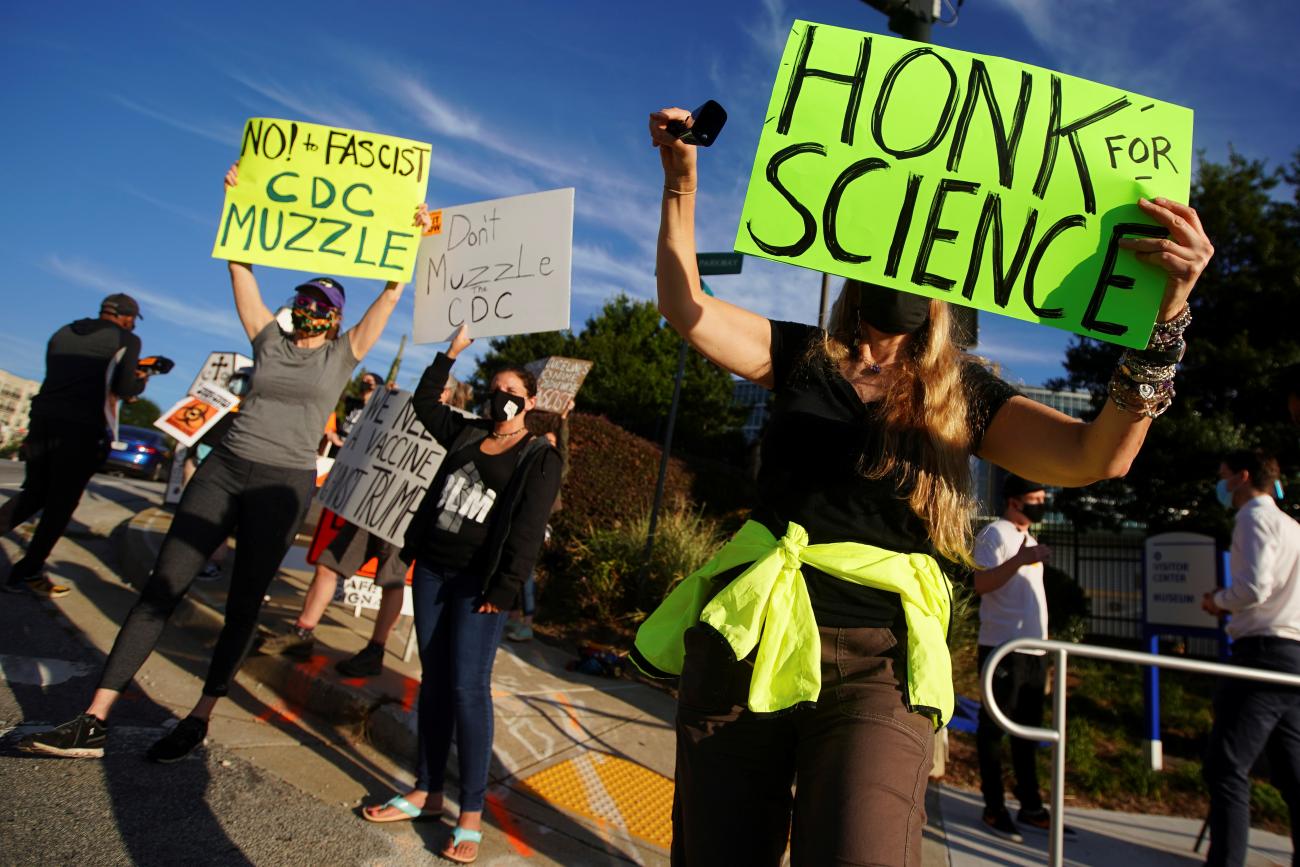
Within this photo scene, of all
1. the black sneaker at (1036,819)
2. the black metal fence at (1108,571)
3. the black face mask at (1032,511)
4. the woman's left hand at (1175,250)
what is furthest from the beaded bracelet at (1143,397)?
the black metal fence at (1108,571)

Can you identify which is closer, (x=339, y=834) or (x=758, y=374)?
(x=758, y=374)

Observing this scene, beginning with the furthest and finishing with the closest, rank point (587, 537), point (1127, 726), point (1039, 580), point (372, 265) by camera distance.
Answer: point (587, 537), point (1127, 726), point (1039, 580), point (372, 265)

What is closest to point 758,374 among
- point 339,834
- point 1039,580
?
point 339,834

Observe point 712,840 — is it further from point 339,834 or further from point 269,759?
point 269,759

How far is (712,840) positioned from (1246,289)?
594 inches

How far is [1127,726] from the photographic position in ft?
22.3

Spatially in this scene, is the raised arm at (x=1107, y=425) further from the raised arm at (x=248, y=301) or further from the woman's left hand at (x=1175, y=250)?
the raised arm at (x=248, y=301)

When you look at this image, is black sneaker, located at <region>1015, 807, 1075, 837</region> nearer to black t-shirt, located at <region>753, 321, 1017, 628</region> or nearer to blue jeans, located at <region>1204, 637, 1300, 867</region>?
blue jeans, located at <region>1204, 637, 1300, 867</region>

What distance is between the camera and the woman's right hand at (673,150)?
6.23 feet

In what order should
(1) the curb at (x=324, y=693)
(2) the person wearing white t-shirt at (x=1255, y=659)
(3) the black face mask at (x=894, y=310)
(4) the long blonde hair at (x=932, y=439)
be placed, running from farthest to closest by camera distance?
(1) the curb at (x=324, y=693)
(2) the person wearing white t-shirt at (x=1255, y=659)
(3) the black face mask at (x=894, y=310)
(4) the long blonde hair at (x=932, y=439)

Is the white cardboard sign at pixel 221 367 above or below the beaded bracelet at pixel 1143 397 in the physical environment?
above

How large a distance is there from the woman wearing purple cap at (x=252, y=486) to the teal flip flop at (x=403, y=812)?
2.62 ft

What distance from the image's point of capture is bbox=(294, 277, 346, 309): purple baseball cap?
13.0ft

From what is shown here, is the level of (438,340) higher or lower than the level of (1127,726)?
higher
